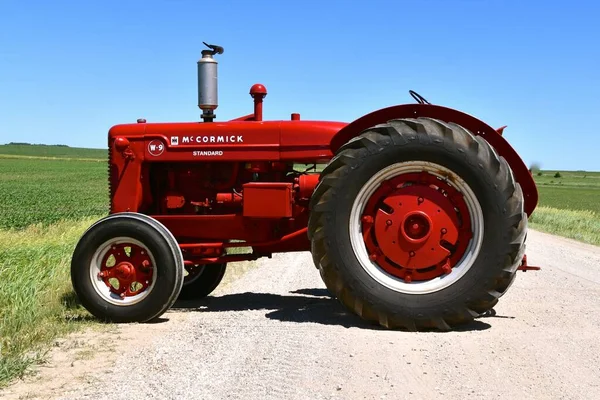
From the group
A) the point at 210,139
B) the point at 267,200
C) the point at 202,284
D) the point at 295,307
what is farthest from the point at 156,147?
the point at 295,307

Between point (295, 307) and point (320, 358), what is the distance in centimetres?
205

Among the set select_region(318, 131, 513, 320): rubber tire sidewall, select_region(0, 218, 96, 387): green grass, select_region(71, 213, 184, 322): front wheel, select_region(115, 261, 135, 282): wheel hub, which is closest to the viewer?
select_region(0, 218, 96, 387): green grass

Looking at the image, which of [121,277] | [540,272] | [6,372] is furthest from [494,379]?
[540,272]

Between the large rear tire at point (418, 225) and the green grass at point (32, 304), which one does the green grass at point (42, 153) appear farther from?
the large rear tire at point (418, 225)

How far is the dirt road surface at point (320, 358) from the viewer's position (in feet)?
12.3

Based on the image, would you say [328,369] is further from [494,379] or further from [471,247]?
[471,247]

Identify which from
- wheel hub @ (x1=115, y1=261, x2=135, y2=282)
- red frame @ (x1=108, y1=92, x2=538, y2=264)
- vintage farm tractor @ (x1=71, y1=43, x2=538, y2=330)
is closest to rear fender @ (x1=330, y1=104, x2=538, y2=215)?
vintage farm tractor @ (x1=71, y1=43, x2=538, y2=330)

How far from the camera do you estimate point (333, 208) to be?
217 inches

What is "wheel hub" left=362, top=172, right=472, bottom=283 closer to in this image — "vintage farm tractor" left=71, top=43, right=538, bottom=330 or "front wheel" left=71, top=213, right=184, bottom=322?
"vintage farm tractor" left=71, top=43, right=538, bottom=330

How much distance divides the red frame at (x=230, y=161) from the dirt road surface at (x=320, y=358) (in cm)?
69

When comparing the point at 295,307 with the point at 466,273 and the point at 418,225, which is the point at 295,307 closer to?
the point at 418,225

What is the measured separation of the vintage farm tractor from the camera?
5.32m

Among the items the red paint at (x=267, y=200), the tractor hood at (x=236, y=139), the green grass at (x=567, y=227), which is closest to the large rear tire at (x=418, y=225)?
the red paint at (x=267, y=200)

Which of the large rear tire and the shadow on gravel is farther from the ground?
the large rear tire
